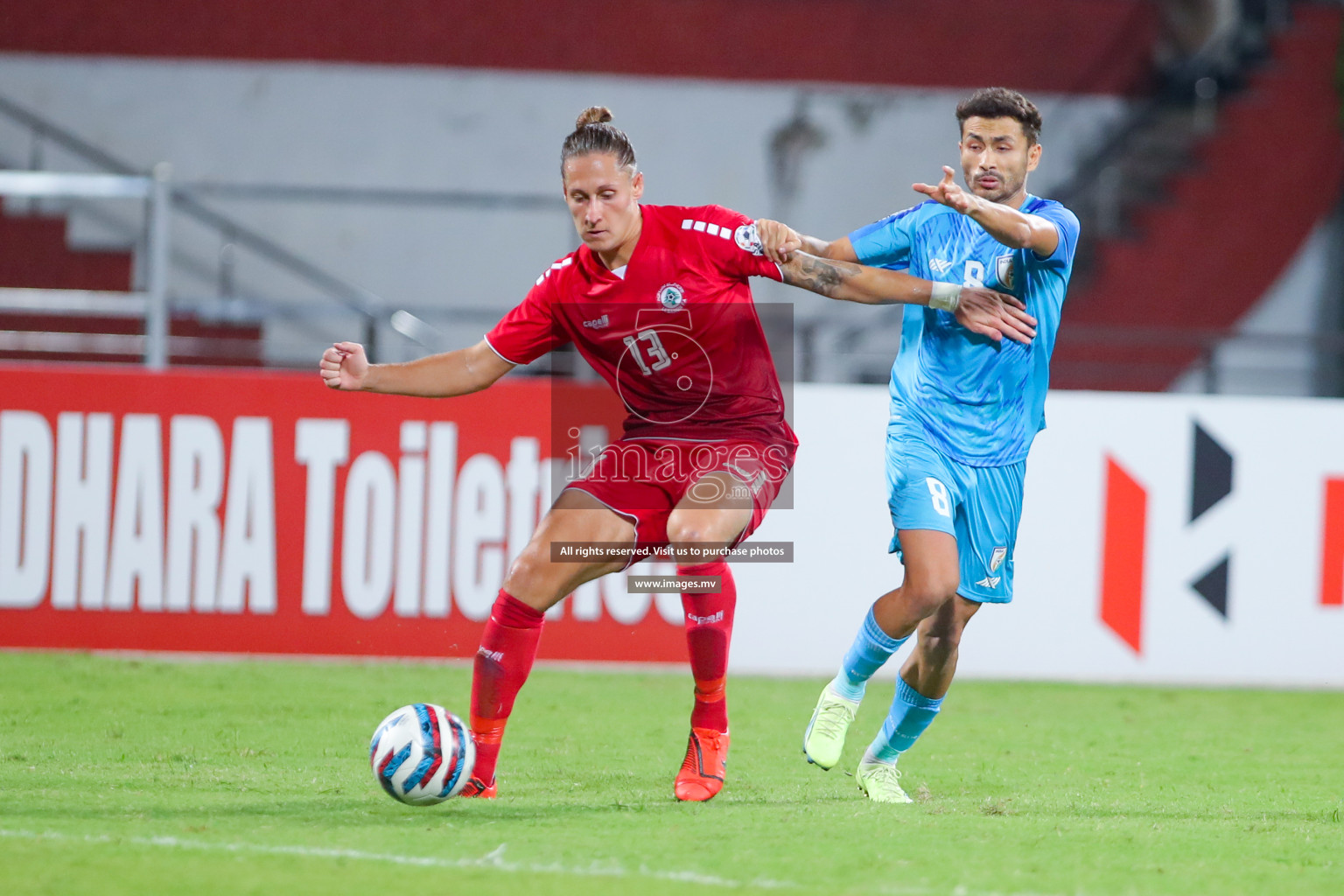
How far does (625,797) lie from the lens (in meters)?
5.10

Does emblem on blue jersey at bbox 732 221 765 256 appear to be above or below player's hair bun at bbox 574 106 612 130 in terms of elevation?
below

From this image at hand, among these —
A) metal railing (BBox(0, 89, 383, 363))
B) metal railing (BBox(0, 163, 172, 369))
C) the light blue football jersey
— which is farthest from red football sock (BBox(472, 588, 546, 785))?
metal railing (BBox(0, 89, 383, 363))

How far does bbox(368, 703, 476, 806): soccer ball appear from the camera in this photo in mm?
4551

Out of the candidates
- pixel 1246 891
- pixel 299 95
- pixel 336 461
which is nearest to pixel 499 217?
pixel 299 95

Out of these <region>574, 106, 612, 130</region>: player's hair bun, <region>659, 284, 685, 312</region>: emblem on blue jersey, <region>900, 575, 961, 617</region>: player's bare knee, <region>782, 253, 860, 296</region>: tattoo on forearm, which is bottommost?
<region>900, 575, 961, 617</region>: player's bare knee

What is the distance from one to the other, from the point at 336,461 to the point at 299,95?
7.04 m

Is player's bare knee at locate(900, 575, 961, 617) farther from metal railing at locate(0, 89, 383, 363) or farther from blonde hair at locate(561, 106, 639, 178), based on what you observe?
metal railing at locate(0, 89, 383, 363)

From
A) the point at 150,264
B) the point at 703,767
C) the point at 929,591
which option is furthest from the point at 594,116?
the point at 150,264

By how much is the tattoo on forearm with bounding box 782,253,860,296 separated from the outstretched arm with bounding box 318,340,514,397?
3.40 feet

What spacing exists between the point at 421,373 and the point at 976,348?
1.91 meters

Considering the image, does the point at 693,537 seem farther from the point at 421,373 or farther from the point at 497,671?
the point at 421,373

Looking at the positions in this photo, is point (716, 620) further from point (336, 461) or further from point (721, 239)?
point (336, 461)

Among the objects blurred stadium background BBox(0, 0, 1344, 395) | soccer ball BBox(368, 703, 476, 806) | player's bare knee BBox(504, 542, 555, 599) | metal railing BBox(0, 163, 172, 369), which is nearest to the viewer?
soccer ball BBox(368, 703, 476, 806)

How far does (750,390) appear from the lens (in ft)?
17.1
